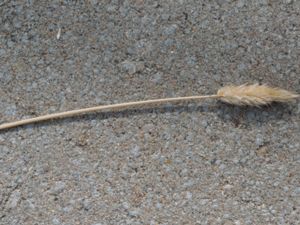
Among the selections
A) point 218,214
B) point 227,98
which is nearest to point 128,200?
point 218,214

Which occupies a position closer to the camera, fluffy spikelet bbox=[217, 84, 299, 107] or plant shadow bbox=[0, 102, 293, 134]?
fluffy spikelet bbox=[217, 84, 299, 107]

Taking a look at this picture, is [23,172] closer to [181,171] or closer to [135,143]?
[135,143]

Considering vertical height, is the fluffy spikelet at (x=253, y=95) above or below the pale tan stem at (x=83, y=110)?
below

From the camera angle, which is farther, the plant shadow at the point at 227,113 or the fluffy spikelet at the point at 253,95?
the plant shadow at the point at 227,113

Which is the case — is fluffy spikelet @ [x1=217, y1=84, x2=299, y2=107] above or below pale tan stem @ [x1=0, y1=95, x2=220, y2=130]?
below

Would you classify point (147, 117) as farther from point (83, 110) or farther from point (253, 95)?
point (253, 95)

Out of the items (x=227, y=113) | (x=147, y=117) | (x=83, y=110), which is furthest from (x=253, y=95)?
(x=83, y=110)
